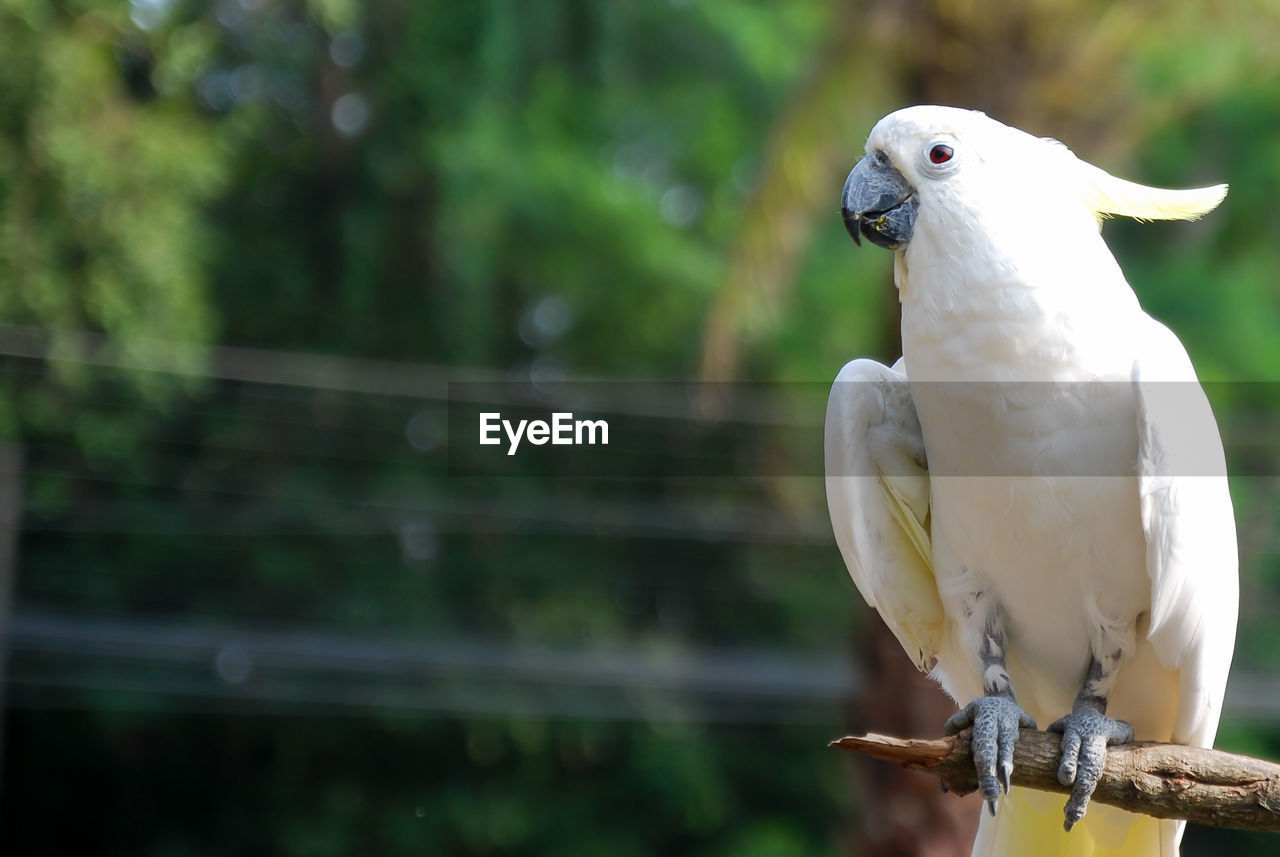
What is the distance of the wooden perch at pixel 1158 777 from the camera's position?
7.06 ft

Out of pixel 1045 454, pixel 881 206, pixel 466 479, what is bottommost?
pixel 1045 454

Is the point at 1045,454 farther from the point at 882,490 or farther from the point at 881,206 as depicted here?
the point at 881,206

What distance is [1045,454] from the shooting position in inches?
90.7

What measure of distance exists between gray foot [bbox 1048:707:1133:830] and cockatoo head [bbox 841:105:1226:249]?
906mm

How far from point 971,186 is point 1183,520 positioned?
2.31ft

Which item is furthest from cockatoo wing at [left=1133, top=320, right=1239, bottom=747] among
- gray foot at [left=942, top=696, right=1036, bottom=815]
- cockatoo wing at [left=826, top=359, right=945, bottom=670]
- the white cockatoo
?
cockatoo wing at [left=826, top=359, right=945, bottom=670]

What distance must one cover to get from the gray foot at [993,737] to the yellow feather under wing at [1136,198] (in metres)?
0.97

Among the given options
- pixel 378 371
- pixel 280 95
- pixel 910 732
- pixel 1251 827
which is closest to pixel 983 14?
pixel 910 732

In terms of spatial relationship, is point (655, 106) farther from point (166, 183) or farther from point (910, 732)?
point (910, 732)

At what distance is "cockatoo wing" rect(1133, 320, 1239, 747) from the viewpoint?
2223 mm

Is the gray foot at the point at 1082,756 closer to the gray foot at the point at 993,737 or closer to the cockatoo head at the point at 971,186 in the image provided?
the gray foot at the point at 993,737

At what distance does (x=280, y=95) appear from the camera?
8.85 metres

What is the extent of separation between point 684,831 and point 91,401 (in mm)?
5046

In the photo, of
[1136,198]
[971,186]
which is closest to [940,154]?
[971,186]
